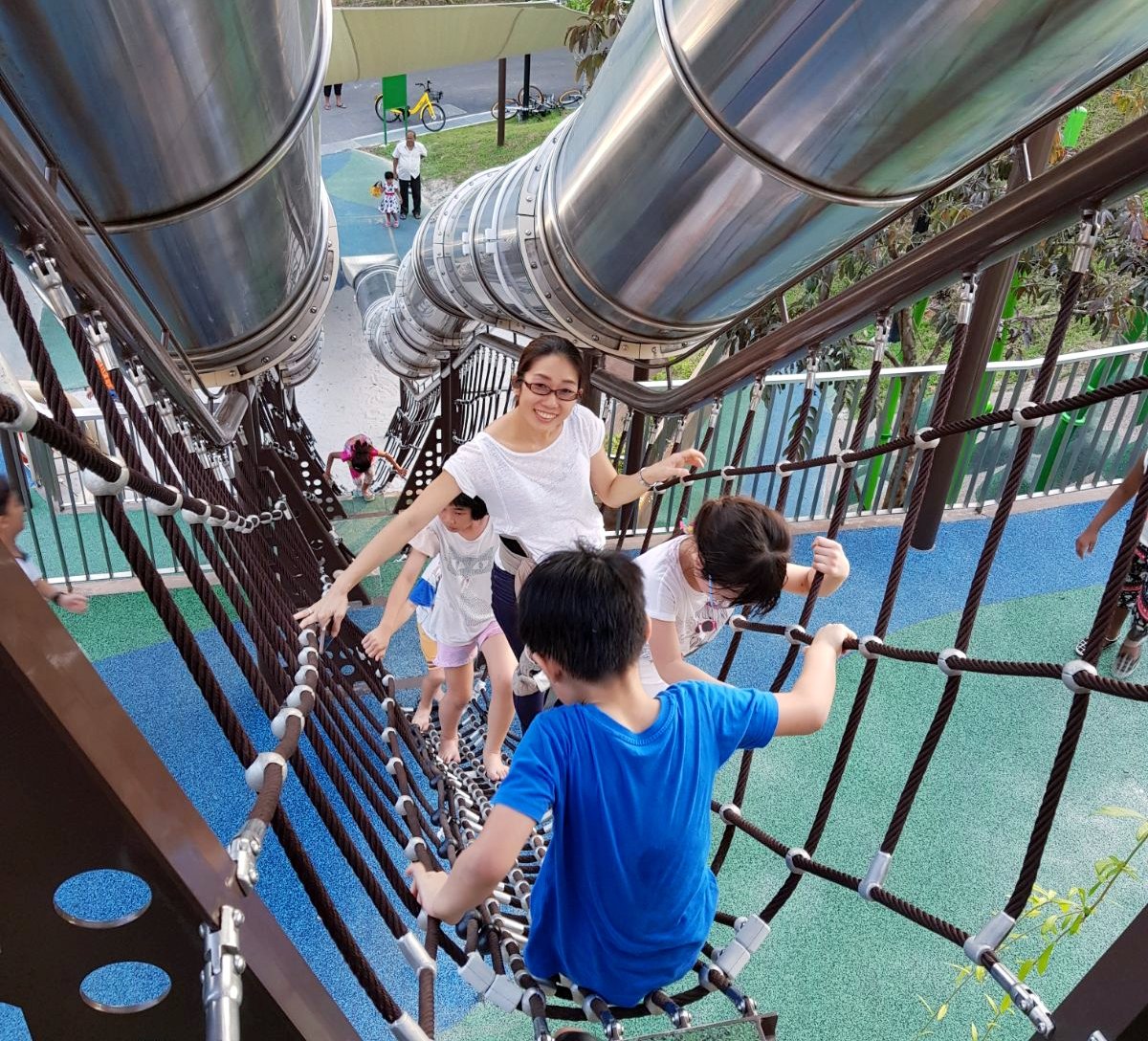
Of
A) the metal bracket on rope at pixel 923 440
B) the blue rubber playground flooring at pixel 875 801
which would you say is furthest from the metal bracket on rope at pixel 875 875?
the blue rubber playground flooring at pixel 875 801

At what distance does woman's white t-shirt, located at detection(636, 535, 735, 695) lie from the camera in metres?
1.49

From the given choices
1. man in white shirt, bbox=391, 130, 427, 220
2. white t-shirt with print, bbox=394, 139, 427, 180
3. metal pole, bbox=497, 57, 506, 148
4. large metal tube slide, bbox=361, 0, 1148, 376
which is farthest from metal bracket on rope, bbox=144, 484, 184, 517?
metal pole, bbox=497, 57, 506, 148

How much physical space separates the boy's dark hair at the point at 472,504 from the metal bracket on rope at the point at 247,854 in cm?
121

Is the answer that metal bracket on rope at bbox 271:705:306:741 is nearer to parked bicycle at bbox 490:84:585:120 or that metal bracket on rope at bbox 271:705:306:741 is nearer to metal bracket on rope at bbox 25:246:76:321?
metal bracket on rope at bbox 25:246:76:321

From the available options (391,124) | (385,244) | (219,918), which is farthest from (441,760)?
(391,124)

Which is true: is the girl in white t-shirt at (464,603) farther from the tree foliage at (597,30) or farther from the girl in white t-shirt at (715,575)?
the tree foliage at (597,30)

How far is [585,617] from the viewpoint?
3.06 ft

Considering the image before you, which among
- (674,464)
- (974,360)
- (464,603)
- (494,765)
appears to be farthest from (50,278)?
(974,360)

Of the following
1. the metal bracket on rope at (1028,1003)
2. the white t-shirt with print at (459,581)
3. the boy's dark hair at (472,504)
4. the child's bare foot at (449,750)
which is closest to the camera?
the metal bracket on rope at (1028,1003)

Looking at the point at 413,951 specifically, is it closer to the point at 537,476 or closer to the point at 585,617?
the point at 585,617

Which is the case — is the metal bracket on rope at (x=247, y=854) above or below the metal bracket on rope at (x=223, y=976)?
above

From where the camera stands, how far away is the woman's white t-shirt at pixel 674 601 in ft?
4.87

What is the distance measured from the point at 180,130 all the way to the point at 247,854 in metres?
0.97

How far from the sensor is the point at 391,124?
13508 millimetres
